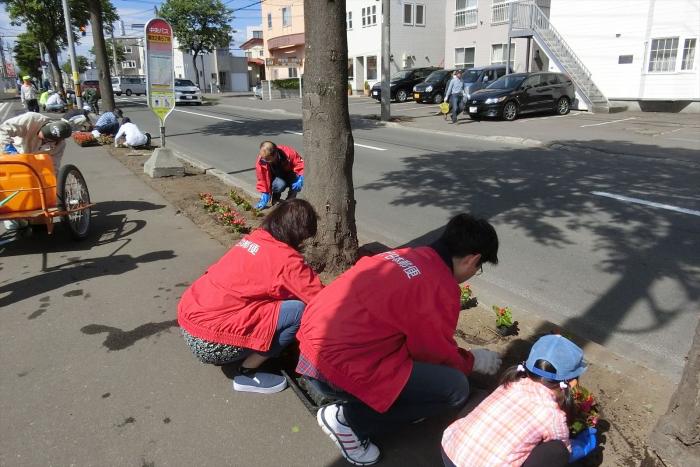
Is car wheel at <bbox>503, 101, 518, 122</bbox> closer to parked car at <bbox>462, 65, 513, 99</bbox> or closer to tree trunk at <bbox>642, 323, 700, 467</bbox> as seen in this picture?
parked car at <bbox>462, 65, 513, 99</bbox>

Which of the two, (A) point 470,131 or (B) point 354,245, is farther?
(A) point 470,131

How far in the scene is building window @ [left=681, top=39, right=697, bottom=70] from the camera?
18109 mm

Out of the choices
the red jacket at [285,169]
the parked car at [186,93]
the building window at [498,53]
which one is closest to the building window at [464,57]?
the building window at [498,53]

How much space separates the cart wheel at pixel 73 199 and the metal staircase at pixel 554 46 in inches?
785

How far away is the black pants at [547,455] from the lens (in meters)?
2.01

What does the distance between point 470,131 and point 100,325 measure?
44.0 feet

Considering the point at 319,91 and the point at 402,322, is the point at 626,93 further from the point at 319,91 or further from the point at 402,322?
the point at 402,322

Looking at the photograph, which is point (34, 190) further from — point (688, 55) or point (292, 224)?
point (688, 55)

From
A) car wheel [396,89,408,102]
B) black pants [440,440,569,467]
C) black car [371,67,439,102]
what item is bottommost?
black pants [440,440,569,467]

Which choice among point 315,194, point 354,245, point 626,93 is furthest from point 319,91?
point 626,93

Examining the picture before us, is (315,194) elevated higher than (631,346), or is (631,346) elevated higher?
(315,194)

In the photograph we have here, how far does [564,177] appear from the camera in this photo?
8938 mm

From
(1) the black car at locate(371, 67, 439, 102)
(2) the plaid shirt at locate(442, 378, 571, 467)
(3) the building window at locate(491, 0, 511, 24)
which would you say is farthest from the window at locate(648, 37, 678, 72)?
(2) the plaid shirt at locate(442, 378, 571, 467)

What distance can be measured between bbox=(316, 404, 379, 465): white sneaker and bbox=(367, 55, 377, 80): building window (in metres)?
34.7
